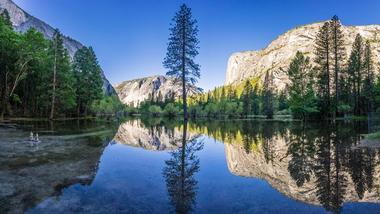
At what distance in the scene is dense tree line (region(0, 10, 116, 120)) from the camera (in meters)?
35.1

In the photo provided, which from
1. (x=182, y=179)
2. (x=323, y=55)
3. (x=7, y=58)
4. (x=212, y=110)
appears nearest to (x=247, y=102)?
(x=212, y=110)

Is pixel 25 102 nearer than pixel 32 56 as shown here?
No

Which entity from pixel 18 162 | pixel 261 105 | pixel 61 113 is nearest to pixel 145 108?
pixel 261 105

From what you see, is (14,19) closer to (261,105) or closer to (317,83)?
(261,105)

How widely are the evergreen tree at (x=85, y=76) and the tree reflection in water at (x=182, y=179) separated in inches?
1868

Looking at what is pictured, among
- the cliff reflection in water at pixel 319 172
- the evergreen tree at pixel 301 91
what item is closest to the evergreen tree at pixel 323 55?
the evergreen tree at pixel 301 91

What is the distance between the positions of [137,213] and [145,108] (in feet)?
588

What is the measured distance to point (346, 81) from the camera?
204ft

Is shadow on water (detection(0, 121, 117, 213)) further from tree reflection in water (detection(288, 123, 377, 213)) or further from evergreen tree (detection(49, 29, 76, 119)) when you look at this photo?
evergreen tree (detection(49, 29, 76, 119))

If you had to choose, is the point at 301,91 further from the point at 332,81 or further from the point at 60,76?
the point at 60,76

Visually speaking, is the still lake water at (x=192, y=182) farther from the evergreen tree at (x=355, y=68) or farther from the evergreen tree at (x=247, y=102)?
the evergreen tree at (x=247, y=102)

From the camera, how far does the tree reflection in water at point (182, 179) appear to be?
18.0ft

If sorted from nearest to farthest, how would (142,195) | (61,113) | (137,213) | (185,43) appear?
1. (137,213)
2. (142,195)
3. (185,43)
4. (61,113)

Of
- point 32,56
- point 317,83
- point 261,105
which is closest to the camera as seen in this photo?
point 32,56
